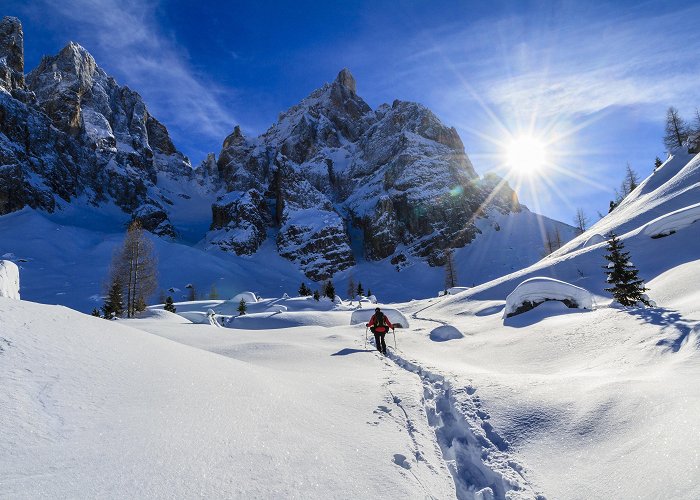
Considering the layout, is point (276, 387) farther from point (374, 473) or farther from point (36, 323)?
point (36, 323)

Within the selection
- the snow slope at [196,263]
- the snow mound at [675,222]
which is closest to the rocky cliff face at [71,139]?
the snow slope at [196,263]

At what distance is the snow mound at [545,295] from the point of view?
18625 mm

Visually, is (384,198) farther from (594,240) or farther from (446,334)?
(446,334)

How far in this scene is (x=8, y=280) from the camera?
1091 cm

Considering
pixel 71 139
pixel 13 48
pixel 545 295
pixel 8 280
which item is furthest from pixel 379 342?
pixel 13 48

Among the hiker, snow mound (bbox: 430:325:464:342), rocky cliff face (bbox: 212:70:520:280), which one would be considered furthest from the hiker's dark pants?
rocky cliff face (bbox: 212:70:520:280)

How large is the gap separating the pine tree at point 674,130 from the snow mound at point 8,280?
82986 millimetres

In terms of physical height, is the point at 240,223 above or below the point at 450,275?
above

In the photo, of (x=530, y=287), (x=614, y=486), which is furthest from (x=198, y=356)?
(x=530, y=287)

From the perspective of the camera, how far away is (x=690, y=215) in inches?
973

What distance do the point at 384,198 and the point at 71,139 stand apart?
121 metres

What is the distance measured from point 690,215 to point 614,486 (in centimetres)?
2964

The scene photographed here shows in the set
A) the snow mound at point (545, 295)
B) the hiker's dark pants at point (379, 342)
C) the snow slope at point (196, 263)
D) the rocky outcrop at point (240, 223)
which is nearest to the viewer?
the hiker's dark pants at point (379, 342)

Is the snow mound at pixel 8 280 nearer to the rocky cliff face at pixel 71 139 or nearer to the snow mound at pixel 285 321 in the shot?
the snow mound at pixel 285 321
